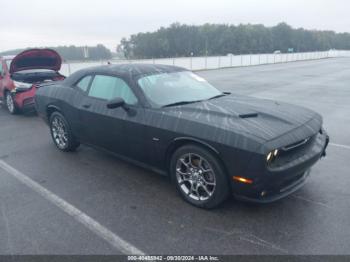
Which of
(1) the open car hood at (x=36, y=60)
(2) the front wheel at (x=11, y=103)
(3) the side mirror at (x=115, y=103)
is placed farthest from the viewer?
(2) the front wheel at (x=11, y=103)

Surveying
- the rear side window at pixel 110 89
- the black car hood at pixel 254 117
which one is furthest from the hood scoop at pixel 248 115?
the rear side window at pixel 110 89

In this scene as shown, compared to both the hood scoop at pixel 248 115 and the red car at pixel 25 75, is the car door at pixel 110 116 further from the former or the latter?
the red car at pixel 25 75

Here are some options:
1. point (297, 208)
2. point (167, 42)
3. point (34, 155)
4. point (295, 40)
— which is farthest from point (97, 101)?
point (295, 40)

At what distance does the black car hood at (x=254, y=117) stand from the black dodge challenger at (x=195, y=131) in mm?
10

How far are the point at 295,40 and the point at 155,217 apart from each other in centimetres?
10771

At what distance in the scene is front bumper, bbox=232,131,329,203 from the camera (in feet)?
9.38

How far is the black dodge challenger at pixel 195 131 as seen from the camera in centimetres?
292

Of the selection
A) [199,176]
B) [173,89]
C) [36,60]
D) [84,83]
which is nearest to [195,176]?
[199,176]

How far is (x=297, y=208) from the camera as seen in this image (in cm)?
334

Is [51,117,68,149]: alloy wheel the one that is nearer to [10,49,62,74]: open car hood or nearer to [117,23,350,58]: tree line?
[10,49,62,74]: open car hood

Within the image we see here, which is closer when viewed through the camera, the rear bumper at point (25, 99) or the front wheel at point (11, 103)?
the rear bumper at point (25, 99)

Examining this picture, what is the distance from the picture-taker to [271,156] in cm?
285

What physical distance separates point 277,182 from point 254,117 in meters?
0.78

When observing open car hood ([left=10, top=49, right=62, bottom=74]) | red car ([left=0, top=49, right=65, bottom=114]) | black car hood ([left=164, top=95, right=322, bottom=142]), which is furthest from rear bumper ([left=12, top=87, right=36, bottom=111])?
black car hood ([left=164, top=95, right=322, bottom=142])
